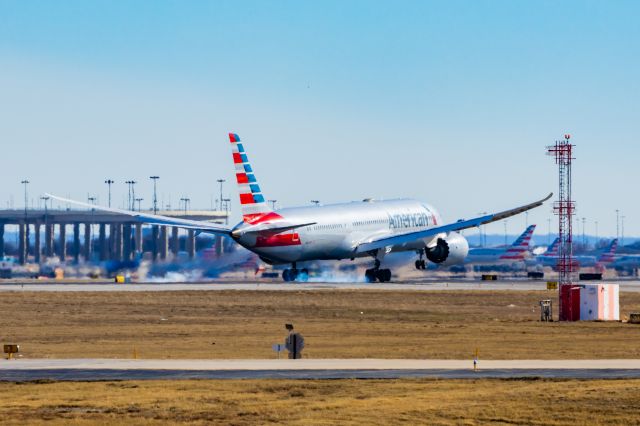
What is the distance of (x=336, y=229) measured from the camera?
118 meters

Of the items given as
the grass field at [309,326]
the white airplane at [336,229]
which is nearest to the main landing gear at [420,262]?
the white airplane at [336,229]

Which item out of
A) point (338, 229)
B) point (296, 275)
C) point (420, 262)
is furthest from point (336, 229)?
point (420, 262)

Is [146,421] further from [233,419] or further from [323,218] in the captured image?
[323,218]

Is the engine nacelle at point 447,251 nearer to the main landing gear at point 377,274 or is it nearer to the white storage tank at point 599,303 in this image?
the main landing gear at point 377,274

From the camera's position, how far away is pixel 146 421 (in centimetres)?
3559

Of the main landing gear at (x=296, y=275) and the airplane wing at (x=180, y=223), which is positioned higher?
the airplane wing at (x=180, y=223)

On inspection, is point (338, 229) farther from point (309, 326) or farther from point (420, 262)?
point (309, 326)

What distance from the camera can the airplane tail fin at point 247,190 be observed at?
10994 cm

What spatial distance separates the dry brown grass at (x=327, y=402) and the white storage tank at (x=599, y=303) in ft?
132

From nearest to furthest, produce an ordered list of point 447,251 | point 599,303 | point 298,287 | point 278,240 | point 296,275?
point 599,303
point 298,287
point 278,240
point 296,275
point 447,251

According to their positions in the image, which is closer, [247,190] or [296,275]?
[247,190]

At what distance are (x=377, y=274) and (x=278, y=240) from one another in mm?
14606

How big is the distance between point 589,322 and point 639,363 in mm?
31037

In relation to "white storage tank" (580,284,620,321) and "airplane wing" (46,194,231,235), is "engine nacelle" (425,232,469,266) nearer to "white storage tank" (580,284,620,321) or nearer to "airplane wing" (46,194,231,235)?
"airplane wing" (46,194,231,235)
